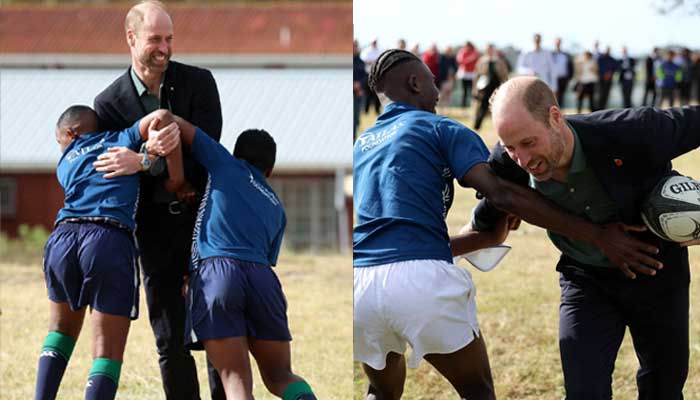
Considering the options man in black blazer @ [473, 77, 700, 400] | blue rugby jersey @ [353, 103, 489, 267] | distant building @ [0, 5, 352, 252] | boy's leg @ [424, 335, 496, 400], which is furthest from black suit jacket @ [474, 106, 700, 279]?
distant building @ [0, 5, 352, 252]

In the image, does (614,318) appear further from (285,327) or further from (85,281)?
(85,281)

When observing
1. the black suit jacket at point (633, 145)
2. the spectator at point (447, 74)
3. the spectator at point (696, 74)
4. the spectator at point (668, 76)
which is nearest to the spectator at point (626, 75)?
the spectator at point (668, 76)

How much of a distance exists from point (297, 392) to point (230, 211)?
857mm

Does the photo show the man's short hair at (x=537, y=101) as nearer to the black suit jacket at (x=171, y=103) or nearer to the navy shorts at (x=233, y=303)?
the navy shorts at (x=233, y=303)

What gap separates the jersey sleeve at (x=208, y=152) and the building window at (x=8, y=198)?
20486 mm

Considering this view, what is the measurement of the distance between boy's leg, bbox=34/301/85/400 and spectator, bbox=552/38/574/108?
53.5 ft

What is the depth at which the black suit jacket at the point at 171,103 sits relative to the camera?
5297 millimetres

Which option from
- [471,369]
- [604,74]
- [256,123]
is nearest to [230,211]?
[471,369]

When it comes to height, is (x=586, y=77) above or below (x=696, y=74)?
above

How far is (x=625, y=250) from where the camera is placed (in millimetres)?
4160

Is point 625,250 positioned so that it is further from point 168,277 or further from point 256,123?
point 256,123

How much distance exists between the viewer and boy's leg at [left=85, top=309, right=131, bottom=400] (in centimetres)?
489

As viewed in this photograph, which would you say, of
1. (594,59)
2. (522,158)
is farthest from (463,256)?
(594,59)

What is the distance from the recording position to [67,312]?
5250 millimetres
